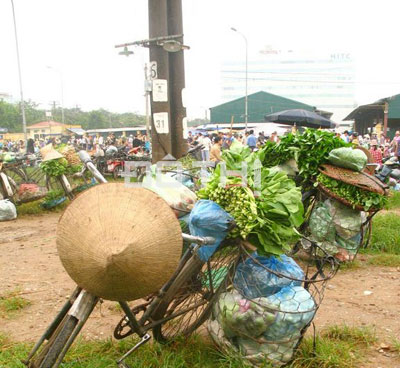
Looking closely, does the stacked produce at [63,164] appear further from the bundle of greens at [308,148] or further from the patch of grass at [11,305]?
the bundle of greens at [308,148]

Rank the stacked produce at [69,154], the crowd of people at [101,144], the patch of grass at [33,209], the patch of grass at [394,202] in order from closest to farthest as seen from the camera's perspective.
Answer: the stacked produce at [69,154], the patch of grass at [33,209], the patch of grass at [394,202], the crowd of people at [101,144]

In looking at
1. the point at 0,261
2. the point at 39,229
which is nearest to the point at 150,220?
the point at 0,261

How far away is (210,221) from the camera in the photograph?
2369 millimetres

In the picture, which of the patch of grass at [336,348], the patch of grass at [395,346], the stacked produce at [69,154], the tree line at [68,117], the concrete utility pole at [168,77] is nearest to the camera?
the patch of grass at [336,348]

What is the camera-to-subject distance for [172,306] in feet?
9.61

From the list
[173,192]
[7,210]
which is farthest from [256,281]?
[7,210]

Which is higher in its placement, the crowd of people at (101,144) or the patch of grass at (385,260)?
the crowd of people at (101,144)

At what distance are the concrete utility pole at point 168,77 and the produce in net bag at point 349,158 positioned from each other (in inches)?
90.2

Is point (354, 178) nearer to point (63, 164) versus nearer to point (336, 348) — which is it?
point (336, 348)

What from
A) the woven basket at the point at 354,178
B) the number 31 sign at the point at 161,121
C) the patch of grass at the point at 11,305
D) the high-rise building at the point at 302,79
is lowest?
the patch of grass at the point at 11,305

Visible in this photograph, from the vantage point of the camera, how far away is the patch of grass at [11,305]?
380 cm

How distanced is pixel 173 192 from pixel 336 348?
150 centimetres

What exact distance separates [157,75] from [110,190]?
403 centimetres

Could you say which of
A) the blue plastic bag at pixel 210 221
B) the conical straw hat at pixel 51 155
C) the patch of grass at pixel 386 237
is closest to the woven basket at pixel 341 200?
the patch of grass at pixel 386 237
